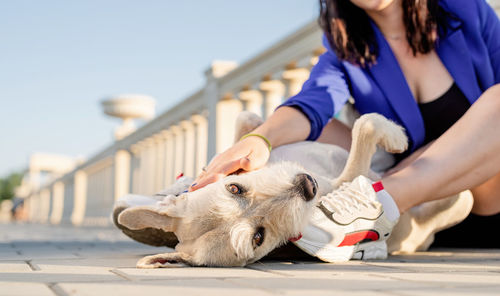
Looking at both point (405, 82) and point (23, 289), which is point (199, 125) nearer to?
point (405, 82)

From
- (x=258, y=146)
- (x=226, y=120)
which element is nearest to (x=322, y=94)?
(x=258, y=146)

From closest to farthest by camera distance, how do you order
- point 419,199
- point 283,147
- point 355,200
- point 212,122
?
point 355,200, point 419,199, point 283,147, point 212,122

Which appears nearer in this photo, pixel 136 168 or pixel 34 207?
pixel 136 168

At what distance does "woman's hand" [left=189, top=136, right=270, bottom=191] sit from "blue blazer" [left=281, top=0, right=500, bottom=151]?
436mm

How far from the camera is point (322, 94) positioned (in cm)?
260

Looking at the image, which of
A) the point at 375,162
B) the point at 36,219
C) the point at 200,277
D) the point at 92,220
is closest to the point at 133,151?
the point at 92,220

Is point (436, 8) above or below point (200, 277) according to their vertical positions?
above

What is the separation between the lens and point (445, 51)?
2.63 m

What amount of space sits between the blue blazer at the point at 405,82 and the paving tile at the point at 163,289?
1.30m

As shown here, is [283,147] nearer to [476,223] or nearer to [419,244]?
[419,244]

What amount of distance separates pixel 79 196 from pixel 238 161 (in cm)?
1332

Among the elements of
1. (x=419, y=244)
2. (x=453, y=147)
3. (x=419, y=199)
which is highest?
(x=453, y=147)

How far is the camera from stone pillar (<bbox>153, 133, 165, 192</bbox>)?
7984 millimetres

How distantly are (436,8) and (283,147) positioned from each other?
3.33 ft
